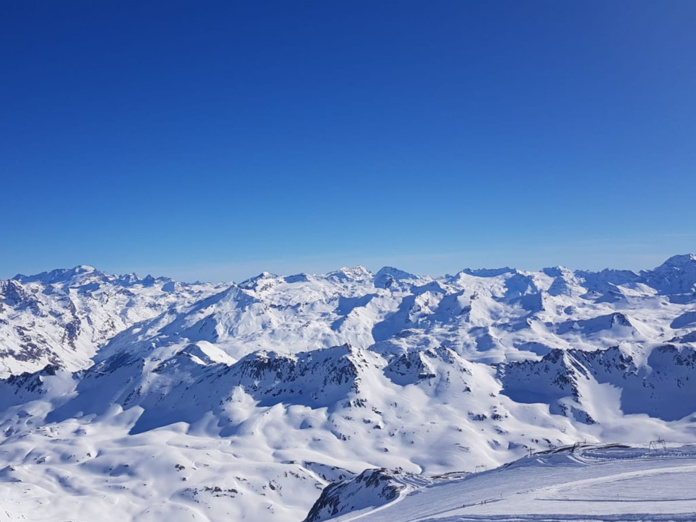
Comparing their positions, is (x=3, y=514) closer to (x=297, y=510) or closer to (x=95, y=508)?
(x=95, y=508)

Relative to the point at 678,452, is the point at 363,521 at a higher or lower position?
lower

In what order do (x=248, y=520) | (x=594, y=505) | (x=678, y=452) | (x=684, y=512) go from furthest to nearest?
(x=248, y=520) < (x=678, y=452) < (x=594, y=505) < (x=684, y=512)

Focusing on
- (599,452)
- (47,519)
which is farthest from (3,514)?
(599,452)

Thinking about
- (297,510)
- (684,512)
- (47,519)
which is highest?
(684,512)

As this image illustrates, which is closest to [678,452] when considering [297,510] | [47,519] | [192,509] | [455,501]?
[455,501]

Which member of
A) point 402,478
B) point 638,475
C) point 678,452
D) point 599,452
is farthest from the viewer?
point 402,478

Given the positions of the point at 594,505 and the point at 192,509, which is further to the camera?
the point at 192,509
